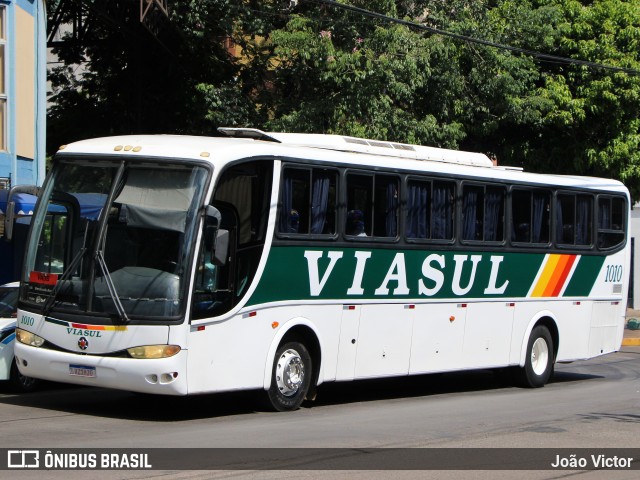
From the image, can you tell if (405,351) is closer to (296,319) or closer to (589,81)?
(296,319)

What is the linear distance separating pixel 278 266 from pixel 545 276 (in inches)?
254

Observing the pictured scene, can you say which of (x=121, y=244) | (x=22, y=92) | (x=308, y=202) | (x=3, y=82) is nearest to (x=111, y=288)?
(x=121, y=244)

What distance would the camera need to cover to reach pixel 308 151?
1406 cm

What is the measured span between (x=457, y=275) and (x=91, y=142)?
6.08 metres

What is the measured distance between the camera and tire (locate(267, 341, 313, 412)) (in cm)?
1345

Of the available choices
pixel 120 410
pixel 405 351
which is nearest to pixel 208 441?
pixel 120 410

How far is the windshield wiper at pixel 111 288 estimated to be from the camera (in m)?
12.0

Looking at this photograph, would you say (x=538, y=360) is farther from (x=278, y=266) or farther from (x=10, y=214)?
(x=10, y=214)

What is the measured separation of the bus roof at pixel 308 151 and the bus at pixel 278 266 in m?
0.03

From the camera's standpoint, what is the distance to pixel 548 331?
18.6 meters

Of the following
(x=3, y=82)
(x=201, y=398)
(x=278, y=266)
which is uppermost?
(x=3, y=82)

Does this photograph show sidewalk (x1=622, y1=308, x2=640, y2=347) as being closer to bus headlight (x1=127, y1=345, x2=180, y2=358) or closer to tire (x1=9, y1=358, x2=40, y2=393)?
tire (x1=9, y1=358, x2=40, y2=393)

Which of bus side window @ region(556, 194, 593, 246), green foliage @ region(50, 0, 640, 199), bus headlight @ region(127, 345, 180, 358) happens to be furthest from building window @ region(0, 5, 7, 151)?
bus side window @ region(556, 194, 593, 246)

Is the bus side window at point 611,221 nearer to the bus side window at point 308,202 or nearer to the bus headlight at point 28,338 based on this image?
the bus side window at point 308,202
